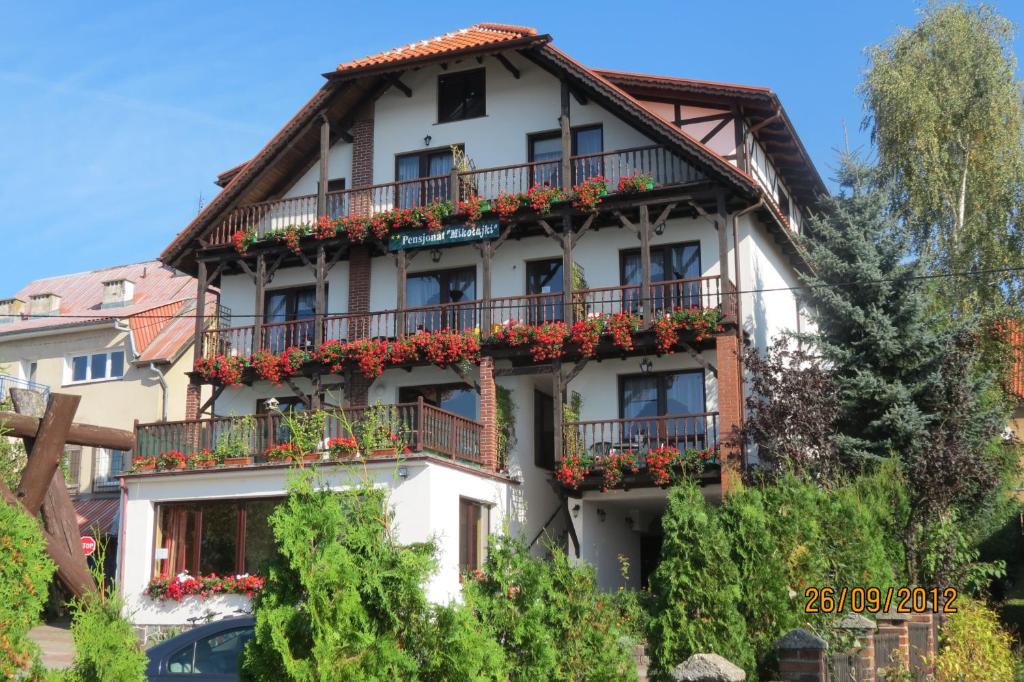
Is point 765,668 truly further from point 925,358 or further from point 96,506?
point 96,506

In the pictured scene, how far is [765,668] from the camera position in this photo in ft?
43.0

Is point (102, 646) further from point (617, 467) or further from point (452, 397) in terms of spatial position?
point (452, 397)

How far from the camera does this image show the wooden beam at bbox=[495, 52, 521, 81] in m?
26.7

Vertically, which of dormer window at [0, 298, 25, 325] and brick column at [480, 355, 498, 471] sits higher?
dormer window at [0, 298, 25, 325]

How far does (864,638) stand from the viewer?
1243cm

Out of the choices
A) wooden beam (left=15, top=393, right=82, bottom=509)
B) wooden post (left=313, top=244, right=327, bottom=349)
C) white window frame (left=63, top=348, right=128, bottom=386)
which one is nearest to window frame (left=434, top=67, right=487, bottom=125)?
wooden post (left=313, top=244, right=327, bottom=349)

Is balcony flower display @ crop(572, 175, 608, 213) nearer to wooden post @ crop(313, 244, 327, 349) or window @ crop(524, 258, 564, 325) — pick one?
window @ crop(524, 258, 564, 325)

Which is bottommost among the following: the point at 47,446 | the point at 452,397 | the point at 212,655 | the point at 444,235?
the point at 212,655

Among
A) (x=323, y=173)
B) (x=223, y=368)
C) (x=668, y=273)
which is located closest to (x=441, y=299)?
(x=323, y=173)

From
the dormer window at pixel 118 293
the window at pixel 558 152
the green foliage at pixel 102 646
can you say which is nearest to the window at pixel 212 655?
the green foliage at pixel 102 646

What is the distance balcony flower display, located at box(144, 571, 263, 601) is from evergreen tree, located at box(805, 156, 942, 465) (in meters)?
11.9

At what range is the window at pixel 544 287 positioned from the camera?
81.8ft

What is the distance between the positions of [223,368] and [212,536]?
14.3 feet

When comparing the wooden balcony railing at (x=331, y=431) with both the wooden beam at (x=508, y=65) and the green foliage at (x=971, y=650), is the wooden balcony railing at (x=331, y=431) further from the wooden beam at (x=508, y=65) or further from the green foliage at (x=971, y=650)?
the green foliage at (x=971, y=650)
